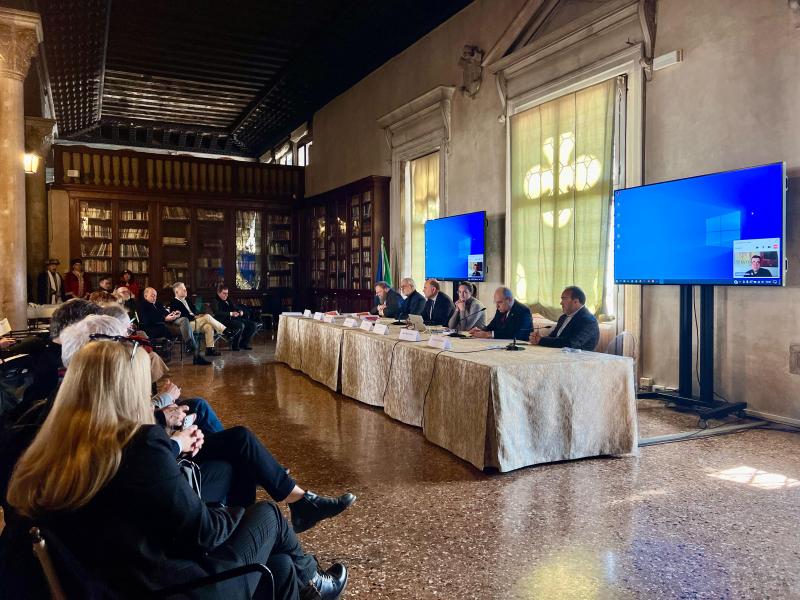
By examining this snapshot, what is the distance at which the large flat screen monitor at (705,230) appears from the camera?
13.7ft

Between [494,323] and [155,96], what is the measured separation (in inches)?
416

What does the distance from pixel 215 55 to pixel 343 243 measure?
4.00 metres

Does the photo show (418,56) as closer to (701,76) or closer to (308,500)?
(701,76)

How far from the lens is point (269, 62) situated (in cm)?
1073

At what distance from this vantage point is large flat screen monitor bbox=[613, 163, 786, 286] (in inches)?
165

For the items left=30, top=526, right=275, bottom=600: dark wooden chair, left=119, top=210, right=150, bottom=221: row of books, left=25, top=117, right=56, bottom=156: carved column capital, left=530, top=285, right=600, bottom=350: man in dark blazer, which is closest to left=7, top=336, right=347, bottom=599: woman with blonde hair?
left=30, top=526, right=275, bottom=600: dark wooden chair

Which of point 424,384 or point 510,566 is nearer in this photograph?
point 510,566

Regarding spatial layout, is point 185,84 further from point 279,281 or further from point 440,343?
point 440,343

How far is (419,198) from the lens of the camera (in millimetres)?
9461

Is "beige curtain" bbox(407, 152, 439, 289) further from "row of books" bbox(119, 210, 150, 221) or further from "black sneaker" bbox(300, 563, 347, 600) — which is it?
"black sneaker" bbox(300, 563, 347, 600)

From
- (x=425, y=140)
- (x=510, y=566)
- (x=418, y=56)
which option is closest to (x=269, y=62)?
(x=418, y=56)

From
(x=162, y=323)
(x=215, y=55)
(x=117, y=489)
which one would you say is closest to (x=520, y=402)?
(x=117, y=489)

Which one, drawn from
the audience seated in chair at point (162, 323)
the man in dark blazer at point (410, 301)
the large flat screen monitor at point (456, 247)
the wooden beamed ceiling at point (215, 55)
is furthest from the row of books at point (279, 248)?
the man in dark blazer at point (410, 301)

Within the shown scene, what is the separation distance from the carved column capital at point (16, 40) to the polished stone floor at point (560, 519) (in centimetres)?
550
